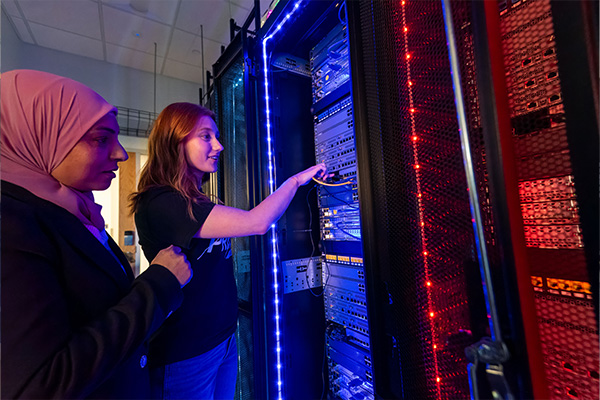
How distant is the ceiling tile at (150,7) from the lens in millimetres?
2127

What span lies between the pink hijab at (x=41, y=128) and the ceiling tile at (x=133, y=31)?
2479 millimetres

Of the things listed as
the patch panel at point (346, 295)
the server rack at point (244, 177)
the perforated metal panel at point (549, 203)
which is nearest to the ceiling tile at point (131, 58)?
the server rack at point (244, 177)

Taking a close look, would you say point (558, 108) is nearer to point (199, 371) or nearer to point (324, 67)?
point (324, 67)

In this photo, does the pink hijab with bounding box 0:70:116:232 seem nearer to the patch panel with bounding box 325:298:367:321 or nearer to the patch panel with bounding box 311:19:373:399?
the patch panel with bounding box 311:19:373:399

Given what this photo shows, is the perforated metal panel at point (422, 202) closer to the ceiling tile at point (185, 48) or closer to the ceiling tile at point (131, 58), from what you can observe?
the ceiling tile at point (185, 48)

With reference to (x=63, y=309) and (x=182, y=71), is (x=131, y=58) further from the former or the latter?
(x=63, y=309)

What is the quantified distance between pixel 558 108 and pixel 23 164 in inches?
44.2

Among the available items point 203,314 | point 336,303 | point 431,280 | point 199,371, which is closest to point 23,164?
point 203,314

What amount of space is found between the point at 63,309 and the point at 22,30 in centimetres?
355

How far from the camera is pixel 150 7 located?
7.18ft

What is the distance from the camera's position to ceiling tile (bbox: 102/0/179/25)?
2127mm

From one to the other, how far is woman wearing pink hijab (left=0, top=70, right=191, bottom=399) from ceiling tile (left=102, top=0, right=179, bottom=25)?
2258 mm

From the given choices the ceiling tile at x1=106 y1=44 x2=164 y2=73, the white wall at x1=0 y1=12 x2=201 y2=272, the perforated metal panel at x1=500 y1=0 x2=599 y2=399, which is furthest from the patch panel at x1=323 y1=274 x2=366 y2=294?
the ceiling tile at x1=106 y1=44 x2=164 y2=73

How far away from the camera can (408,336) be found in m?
0.61
